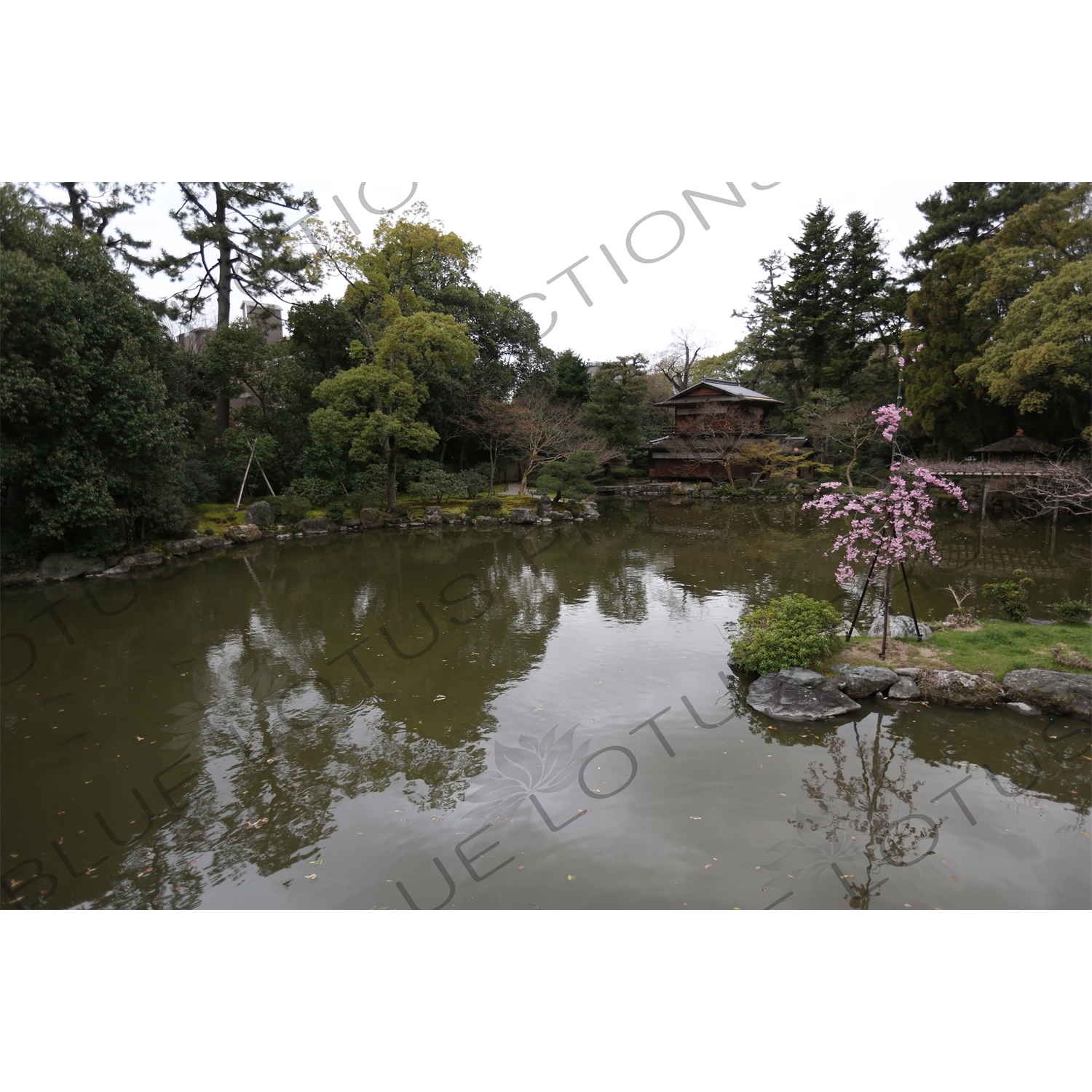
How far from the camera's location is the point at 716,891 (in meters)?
3.57

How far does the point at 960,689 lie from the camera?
223 inches

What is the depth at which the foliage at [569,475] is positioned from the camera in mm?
18812

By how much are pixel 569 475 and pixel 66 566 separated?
1291cm

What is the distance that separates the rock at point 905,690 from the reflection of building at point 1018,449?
14.5 m

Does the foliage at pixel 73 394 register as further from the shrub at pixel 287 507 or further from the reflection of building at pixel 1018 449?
the reflection of building at pixel 1018 449

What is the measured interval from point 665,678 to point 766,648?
1015 millimetres

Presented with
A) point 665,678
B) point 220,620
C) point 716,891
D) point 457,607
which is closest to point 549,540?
point 457,607

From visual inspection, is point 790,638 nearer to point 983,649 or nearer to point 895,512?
point 895,512

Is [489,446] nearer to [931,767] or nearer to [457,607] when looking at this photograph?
[457,607]

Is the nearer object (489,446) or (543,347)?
(489,446)

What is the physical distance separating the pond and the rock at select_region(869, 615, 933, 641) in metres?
1.24

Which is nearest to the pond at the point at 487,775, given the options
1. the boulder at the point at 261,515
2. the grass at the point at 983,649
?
the grass at the point at 983,649

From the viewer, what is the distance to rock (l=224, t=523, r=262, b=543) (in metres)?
14.3

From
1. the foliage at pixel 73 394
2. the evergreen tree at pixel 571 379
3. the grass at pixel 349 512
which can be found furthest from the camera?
the evergreen tree at pixel 571 379
